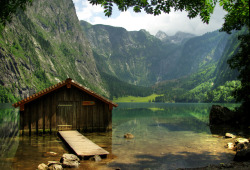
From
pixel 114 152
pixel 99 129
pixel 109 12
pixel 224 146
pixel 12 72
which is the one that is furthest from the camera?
pixel 12 72

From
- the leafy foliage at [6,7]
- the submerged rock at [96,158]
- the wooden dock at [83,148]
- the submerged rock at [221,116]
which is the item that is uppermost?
the leafy foliage at [6,7]

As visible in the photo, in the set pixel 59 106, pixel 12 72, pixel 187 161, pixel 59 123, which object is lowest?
pixel 187 161

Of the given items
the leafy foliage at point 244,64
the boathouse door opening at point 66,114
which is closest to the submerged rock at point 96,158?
the boathouse door opening at point 66,114

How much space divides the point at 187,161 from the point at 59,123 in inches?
601

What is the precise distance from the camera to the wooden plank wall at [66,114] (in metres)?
24.5

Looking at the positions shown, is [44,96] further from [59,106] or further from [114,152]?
[114,152]

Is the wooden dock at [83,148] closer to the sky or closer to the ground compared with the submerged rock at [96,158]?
closer to the sky

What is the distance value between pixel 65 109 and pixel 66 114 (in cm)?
57

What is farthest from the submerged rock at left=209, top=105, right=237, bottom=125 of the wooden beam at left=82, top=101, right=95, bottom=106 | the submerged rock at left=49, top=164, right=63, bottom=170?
the submerged rock at left=49, top=164, right=63, bottom=170

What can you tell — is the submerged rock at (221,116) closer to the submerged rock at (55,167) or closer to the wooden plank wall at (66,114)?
the wooden plank wall at (66,114)

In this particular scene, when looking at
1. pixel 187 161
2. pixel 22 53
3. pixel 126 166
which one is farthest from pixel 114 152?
pixel 22 53

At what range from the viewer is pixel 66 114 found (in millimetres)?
25938

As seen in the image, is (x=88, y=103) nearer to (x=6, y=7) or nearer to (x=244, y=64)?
(x=6, y=7)

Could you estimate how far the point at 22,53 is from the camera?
198 metres
